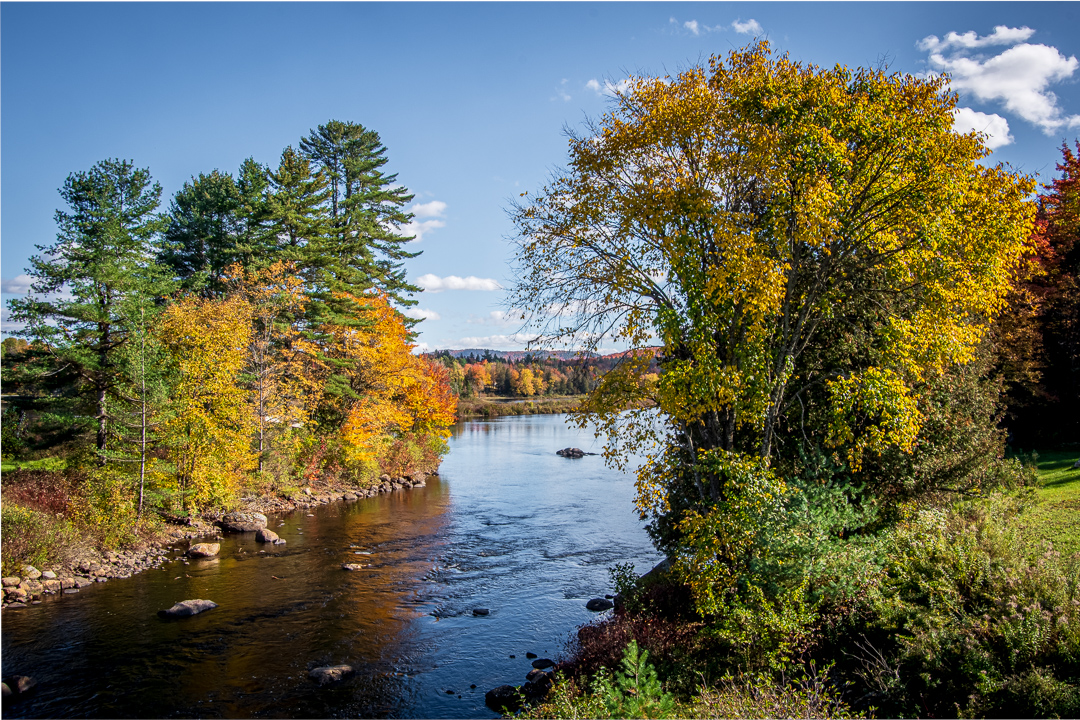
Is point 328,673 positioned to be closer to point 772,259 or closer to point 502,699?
point 502,699

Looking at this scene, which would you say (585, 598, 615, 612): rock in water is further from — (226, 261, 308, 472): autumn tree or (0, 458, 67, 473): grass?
(0, 458, 67, 473): grass

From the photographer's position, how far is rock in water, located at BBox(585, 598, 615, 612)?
1502cm

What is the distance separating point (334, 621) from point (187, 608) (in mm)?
3613

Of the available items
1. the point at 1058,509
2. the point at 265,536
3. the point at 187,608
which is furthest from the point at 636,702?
the point at 265,536

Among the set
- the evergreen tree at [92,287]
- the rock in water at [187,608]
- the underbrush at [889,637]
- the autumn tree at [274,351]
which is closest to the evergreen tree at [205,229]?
the autumn tree at [274,351]

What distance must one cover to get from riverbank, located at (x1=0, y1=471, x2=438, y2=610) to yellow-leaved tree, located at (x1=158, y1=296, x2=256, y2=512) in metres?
0.98

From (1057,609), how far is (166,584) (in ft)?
63.1

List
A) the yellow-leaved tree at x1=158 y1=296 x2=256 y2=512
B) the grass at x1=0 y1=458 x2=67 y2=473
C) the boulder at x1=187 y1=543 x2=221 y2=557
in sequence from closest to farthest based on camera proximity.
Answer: the boulder at x1=187 y1=543 x2=221 y2=557 < the grass at x1=0 y1=458 x2=67 y2=473 < the yellow-leaved tree at x1=158 y1=296 x2=256 y2=512

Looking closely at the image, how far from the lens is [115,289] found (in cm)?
2256

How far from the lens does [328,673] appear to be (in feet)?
37.7

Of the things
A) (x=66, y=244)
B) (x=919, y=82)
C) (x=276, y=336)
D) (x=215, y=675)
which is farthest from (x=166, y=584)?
(x=919, y=82)

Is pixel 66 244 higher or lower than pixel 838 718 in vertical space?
higher

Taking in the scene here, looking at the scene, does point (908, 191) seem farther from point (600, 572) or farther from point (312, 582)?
point (312, 582)

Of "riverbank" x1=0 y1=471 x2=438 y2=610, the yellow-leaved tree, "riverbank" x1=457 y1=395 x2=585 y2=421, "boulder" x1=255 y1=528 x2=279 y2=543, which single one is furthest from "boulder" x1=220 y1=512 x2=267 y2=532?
"riverbank" x1=457 y1=395 x2=585 y2=421
